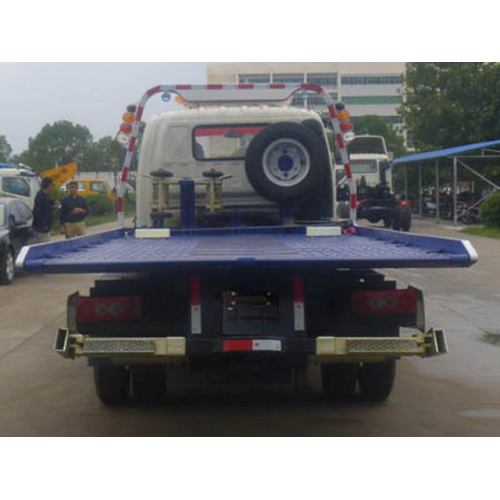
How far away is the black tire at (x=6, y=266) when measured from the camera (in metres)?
14.1

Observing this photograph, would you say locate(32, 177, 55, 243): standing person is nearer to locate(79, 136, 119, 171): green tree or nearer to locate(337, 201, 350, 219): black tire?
locate(337, 201, 350, 219): black tire

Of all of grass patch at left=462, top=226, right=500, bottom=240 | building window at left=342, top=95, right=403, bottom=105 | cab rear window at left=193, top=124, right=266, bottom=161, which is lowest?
grass patch at left=462, top=226, right=500, bottom=240

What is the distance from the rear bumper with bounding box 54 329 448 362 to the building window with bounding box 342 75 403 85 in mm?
77044

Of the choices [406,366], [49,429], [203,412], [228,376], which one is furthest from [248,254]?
[406,366]

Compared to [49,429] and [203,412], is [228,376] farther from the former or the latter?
[49,429]

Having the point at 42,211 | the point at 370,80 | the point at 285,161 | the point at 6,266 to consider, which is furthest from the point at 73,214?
the point at 370,80

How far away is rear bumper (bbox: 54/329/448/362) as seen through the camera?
4973 millimetres

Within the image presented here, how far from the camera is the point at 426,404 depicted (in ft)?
20.9

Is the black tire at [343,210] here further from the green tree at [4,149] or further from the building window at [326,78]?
the building window at [326,78]

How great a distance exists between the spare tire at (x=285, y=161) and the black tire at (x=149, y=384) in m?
2.25

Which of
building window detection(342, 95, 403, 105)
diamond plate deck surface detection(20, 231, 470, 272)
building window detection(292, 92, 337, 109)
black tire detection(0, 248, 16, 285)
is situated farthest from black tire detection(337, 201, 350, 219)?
building window detection(342, 95, 403, 105)

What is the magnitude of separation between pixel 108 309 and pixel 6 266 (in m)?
9.57

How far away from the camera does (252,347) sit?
4.99 metres

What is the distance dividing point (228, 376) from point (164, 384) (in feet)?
3.05
